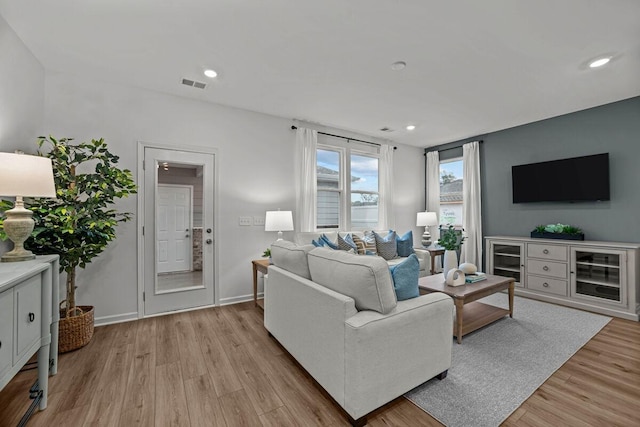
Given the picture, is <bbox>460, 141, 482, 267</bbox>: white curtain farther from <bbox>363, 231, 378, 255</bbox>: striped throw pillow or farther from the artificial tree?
the artificial tree

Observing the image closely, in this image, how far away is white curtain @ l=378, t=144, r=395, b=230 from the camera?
529 cm

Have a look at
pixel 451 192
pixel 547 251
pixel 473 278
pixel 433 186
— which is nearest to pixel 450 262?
pixel 473 278

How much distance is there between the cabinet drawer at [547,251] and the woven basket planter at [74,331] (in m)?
5.39

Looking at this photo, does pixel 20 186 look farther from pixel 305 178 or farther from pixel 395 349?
pixel 305 178

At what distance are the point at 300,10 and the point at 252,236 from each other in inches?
109

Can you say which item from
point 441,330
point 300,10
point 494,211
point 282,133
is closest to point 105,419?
point 441,330

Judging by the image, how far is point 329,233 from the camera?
14.6 ft

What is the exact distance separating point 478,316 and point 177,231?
3634 millimetres

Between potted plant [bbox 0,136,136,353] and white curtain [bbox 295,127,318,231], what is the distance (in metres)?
2.23

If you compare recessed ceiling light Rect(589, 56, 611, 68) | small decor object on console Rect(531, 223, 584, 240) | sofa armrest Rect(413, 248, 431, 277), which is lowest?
sofa armrest Rect(413, 248, 431, 277)

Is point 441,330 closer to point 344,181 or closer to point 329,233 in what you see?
point 329,233

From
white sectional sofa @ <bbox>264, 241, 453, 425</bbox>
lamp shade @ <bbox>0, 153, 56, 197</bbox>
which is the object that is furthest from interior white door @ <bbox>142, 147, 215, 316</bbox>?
white sectional sofa @ <bbox>264, 241, 453, 425</bbox>

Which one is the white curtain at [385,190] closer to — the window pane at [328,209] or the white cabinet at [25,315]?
the window pane at [328,209]

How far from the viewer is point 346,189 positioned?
16.2ft
